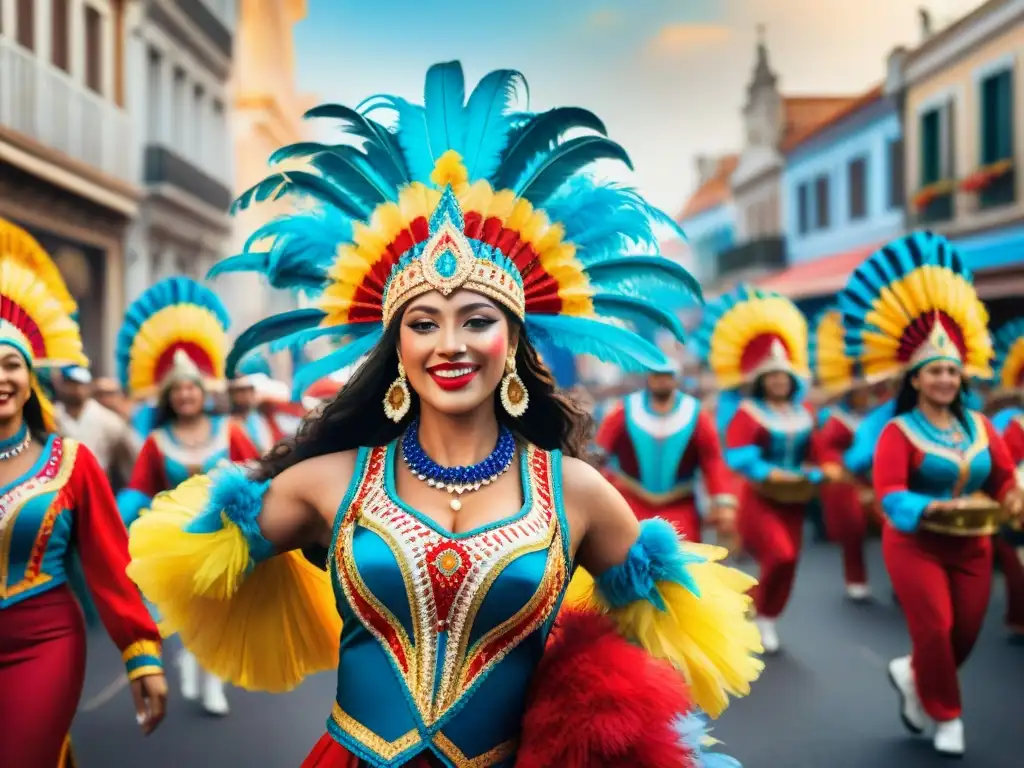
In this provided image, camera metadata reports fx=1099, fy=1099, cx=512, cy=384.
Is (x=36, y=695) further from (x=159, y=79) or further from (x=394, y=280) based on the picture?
(x=159, y=79)

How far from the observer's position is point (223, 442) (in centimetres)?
665

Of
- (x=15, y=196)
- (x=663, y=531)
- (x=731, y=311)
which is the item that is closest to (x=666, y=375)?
(x=731, y=311)

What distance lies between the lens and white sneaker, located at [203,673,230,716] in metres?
6.16

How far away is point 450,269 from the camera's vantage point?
274cm

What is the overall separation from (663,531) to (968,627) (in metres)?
3.19

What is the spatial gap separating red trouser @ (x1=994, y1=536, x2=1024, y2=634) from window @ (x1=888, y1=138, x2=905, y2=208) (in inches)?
581

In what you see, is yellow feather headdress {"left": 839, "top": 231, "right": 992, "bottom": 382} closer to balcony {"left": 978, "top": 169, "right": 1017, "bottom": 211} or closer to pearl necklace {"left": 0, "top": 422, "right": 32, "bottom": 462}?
pearl necklace {"left": 0, "top": 422, "right": 32, "bottom": 462}

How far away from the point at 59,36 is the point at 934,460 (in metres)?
10.1

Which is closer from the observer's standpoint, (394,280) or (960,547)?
(394,280)

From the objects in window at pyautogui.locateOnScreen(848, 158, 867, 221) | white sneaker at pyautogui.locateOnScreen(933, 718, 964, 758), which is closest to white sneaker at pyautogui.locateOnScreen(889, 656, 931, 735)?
white sneaker at pyautogui.locateOnScreen(933, 718, 964, 758)

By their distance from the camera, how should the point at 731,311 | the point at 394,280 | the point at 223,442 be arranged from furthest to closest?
the point at 731,311, the point at 223,442, the point at 394,280

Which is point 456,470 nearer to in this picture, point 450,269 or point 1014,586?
point 450,269

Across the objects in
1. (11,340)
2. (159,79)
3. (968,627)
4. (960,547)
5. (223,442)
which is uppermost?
(159,79)

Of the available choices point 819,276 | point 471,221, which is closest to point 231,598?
point 471,221
